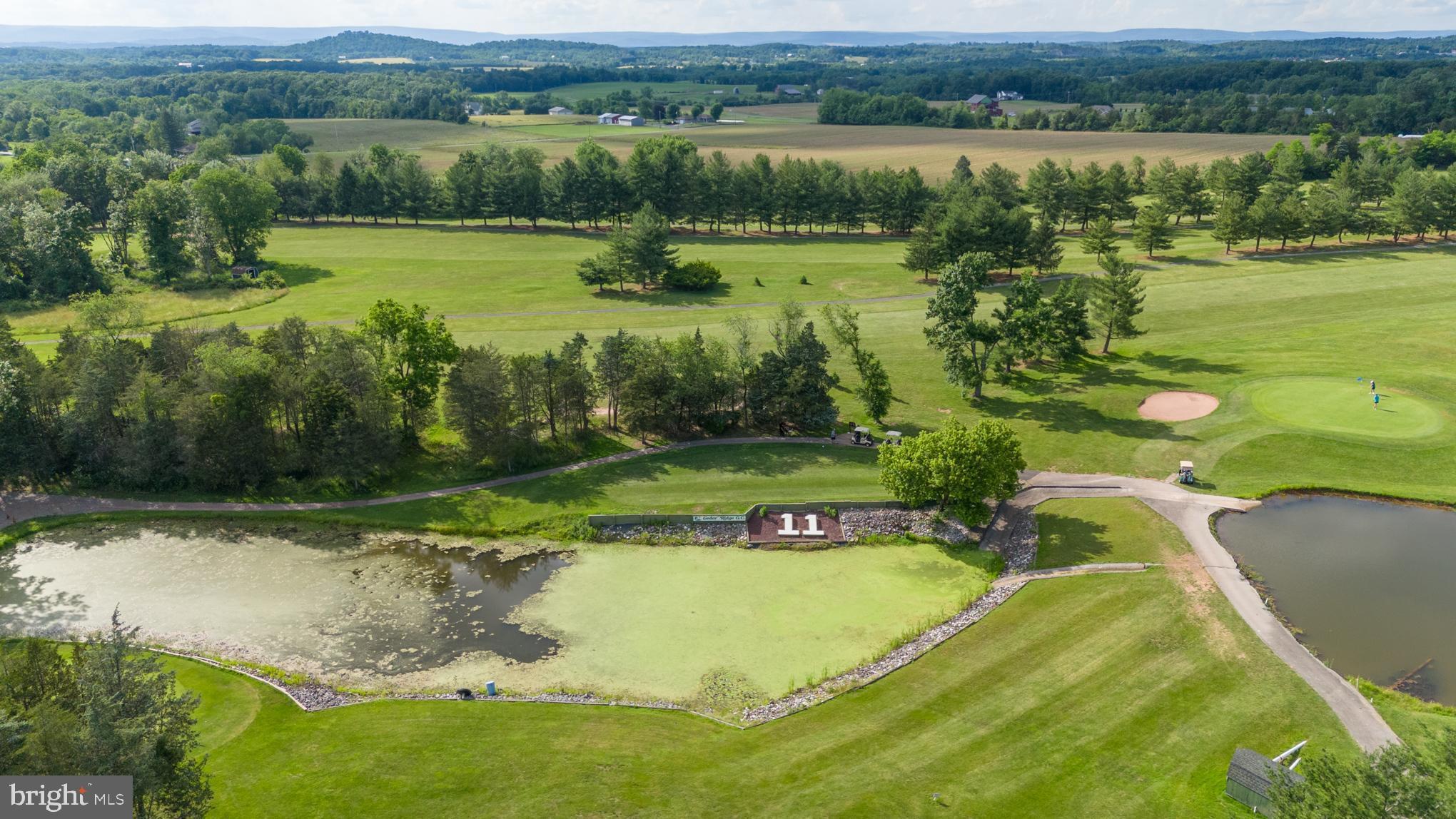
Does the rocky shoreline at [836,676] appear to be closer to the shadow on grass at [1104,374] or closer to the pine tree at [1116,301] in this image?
the shadow on grass at [1104,374]

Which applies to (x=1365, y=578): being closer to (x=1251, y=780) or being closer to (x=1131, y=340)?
(x=1251, y=780)

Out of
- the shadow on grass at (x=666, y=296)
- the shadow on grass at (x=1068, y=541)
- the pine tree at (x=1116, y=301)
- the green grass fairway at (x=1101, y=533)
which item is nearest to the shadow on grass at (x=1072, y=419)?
the green grass fairway at (x=1101, y=533)

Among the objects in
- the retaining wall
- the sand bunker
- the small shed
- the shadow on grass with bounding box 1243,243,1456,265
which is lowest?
the small shed

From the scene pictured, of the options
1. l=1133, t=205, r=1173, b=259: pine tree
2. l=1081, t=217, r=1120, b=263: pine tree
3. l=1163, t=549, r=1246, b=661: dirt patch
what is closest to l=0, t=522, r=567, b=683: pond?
l=1163, t=549, r=1246, b=661: dirt patch

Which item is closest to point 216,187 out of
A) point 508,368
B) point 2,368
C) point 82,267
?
point 82,267

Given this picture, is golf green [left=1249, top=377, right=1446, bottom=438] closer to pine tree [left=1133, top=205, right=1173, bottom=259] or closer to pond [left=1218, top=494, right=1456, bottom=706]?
pond [left=1218, top=494, right=1456, bottom=706]

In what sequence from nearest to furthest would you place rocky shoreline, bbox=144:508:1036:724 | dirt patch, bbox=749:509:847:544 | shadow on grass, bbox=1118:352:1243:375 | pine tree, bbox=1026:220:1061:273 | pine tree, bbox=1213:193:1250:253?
rocky shoreline, bbox=144:508:1036:724
dirt patch, bbox=749:509:847:544
shadow on grass, bbox=1118:352:1243:375
pine tree, bbox=1026:220:1061:273
pine tree, bbox=1213:193:1250:253

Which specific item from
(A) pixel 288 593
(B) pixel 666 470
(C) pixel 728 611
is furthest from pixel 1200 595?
(A) pixel 288 593
